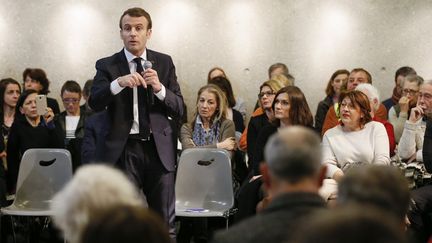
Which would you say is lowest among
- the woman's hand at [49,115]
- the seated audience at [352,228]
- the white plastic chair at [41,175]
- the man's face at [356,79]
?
the white plastic chair at [41,175]

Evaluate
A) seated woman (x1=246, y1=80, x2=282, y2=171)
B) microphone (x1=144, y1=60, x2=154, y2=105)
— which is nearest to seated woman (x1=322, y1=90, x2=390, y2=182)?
seated woman (x1=246, y1=80, x2=282, y2=171)

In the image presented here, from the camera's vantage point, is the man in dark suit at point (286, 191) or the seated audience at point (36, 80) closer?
the man in dark suit at point (286, 191)

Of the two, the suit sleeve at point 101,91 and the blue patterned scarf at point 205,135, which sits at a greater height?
the suit sleeve at point 101,91

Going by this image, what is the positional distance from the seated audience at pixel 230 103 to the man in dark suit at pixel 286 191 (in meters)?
4.61

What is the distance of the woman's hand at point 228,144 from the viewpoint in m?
6.37

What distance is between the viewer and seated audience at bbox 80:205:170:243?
1.80m

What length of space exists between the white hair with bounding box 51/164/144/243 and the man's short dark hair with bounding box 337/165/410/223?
0.66 m

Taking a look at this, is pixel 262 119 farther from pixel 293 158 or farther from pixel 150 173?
pixel 293 158

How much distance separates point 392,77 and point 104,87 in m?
4.67

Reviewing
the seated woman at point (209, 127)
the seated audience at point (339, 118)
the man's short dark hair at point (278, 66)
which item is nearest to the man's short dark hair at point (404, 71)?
the seated audience at point (339, 118)

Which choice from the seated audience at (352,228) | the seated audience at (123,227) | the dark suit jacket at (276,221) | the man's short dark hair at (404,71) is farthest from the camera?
the man's short dark hair at (404,71)

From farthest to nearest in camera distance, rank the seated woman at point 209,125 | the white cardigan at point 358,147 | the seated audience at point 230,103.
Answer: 1. the seated audience at point 230,103
2. the seated woman at point 209,125
3. the white cardigan at point 358,147

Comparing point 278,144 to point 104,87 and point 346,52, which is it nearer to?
point 104,87

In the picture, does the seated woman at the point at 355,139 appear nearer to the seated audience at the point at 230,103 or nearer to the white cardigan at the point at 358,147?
the white cardigan at the point at 358,147
